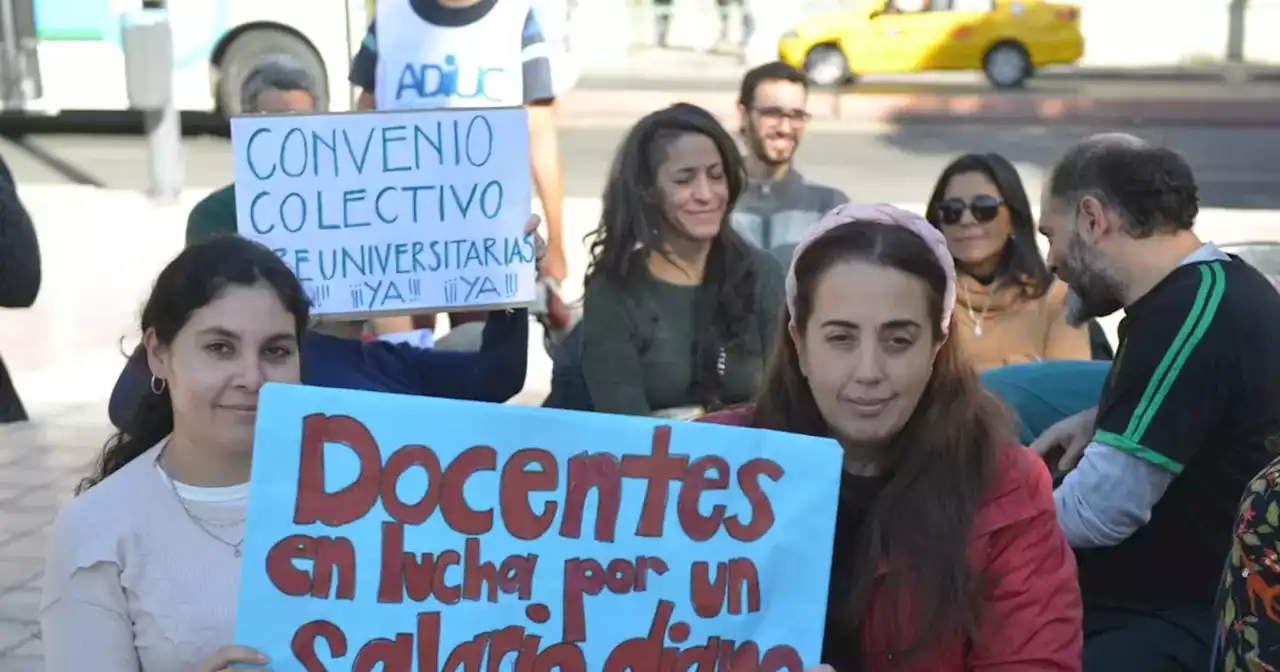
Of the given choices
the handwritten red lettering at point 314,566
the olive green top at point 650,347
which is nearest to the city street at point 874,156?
the olive green top at point 650,347

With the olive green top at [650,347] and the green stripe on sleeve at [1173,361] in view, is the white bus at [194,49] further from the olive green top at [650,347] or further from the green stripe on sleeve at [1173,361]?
the green stripe on sleeve at [1173,361]

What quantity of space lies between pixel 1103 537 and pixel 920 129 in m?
14.7

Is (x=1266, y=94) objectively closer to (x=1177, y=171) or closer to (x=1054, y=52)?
(x=1054, y=52)

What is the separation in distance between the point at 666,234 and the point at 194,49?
11.9 m

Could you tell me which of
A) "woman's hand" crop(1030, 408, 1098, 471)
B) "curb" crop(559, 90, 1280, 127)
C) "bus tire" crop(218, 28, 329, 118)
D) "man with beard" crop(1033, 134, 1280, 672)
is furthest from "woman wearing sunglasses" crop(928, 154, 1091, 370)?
"curb" crop(559, 90, 1280, 127)

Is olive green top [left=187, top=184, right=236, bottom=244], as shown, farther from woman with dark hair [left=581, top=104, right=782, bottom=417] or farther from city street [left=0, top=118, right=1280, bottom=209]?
city street [left=0, top=118, right=1280, bottom=209]

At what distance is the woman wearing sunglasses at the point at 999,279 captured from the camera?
14.3 feet

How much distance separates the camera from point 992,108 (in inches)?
724

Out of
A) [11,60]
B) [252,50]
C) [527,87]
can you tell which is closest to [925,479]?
[527,87]

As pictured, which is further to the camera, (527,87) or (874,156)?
(874,156)

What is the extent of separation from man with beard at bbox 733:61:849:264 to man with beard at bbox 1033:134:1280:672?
2131mm

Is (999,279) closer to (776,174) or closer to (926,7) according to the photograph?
(776,174)

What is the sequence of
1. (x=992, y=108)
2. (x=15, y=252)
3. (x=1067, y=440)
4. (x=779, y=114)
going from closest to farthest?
(x=15, y=252)
(x=1067, y=440)
(x=779, y=114)
(x=992, y=108)

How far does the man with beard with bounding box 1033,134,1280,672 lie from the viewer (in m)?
2.76
